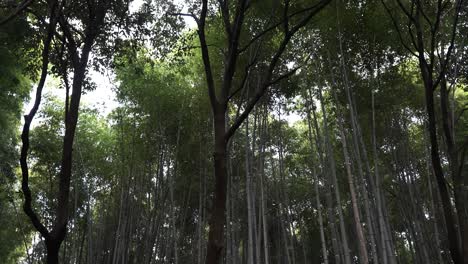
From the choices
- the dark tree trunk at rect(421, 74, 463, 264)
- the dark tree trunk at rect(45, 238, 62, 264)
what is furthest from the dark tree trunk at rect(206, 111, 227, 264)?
the dark tree trunk at rect(421, 74, 463, 264)

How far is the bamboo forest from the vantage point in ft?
12.3

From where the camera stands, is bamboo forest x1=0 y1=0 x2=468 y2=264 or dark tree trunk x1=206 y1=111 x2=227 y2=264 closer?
dark tree trunk x1=206 y1=111 x2=227 y2=264

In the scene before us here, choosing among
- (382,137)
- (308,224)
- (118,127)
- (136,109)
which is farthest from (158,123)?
(308,224)

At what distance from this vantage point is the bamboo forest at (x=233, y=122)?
12.3 feet

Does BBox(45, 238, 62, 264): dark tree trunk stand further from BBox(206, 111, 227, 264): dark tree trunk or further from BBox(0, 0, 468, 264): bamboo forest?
BBox(206, 111, 227, 264): dark tree trunk

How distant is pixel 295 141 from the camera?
33.3 ft

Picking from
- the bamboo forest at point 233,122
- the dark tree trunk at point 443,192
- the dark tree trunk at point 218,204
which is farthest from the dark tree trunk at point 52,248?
the dark tree trunk at point 443,192

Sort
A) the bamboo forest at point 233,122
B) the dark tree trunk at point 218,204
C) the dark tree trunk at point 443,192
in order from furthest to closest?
the bamboo forest at point 233,122
the dark tree trunk at point 443,192
the dark tree trunk at point 218,204

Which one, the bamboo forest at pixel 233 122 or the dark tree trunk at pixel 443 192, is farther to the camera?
the bamboo forest at pixel 233 122

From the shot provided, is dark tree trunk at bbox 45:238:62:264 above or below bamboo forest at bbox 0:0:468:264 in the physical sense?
below

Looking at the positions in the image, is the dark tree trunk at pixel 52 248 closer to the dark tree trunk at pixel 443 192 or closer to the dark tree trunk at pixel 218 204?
the dark tree trunk at pixel 218 204

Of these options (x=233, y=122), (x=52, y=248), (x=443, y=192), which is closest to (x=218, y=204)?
(x=52, y=248)

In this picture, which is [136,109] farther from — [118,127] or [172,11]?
[172,11]

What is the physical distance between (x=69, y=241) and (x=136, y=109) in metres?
4.89
